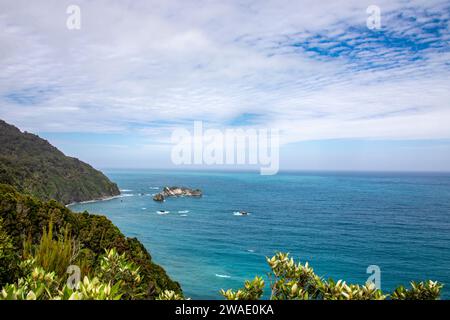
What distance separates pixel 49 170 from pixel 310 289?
107 m

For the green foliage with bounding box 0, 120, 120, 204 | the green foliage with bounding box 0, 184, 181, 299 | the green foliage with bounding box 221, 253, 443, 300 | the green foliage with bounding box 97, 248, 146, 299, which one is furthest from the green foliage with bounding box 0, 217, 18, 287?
the green foliage with bounding box 0, 120, 120, 204

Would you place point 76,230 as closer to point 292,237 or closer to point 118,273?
point 118,273

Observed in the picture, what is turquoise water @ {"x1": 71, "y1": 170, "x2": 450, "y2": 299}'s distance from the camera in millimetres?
42750

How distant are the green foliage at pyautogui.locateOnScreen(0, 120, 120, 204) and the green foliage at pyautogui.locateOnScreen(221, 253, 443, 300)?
3261 inches

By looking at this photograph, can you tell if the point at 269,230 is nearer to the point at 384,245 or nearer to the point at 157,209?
the point at 384,245

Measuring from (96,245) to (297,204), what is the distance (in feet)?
259

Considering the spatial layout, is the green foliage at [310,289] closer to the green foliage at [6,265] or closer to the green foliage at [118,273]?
the green foliage at [118,273]

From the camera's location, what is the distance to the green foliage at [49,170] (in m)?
85.8

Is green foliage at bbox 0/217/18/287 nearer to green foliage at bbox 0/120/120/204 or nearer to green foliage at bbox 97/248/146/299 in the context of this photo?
green foliage at bbox 97/248/146/299

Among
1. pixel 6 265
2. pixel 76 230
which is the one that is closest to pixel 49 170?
pixel 76 230

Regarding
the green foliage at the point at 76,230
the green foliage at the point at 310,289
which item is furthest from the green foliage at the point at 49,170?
the green foliage at the point at 310,289

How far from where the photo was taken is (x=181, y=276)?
4138 centimetres

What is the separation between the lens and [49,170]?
3797 inches
